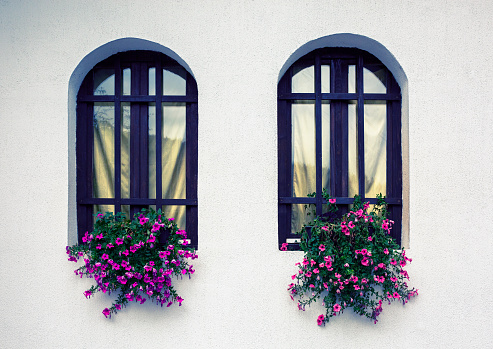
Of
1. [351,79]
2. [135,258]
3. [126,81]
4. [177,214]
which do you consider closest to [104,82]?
[126,81]

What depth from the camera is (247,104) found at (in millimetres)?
3281

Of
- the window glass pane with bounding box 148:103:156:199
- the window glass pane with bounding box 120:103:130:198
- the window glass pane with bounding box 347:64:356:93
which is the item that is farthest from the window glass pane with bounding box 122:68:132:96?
the window glass pane with bounding box 347:64:356:93

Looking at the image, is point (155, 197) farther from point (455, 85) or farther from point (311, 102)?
point (455, 85)

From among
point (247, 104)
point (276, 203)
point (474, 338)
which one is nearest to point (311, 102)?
point (247, 104)

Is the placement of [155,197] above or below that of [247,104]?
below

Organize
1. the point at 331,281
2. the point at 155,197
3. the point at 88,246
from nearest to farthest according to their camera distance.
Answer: the point at 331,281 < the point at 88,246 < the point at 155,197

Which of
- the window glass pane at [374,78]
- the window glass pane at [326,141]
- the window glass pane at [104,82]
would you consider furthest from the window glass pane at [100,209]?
the window glass pane at [374,78]

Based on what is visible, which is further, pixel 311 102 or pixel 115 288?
pixel 311 102

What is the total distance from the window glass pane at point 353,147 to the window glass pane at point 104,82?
234 cm

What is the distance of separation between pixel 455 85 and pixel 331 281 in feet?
6.83

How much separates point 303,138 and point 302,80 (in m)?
0.57

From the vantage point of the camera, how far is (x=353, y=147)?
3549mm

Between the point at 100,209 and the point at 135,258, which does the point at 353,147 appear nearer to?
the point at 135,258

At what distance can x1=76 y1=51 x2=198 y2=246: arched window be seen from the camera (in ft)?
11.4
